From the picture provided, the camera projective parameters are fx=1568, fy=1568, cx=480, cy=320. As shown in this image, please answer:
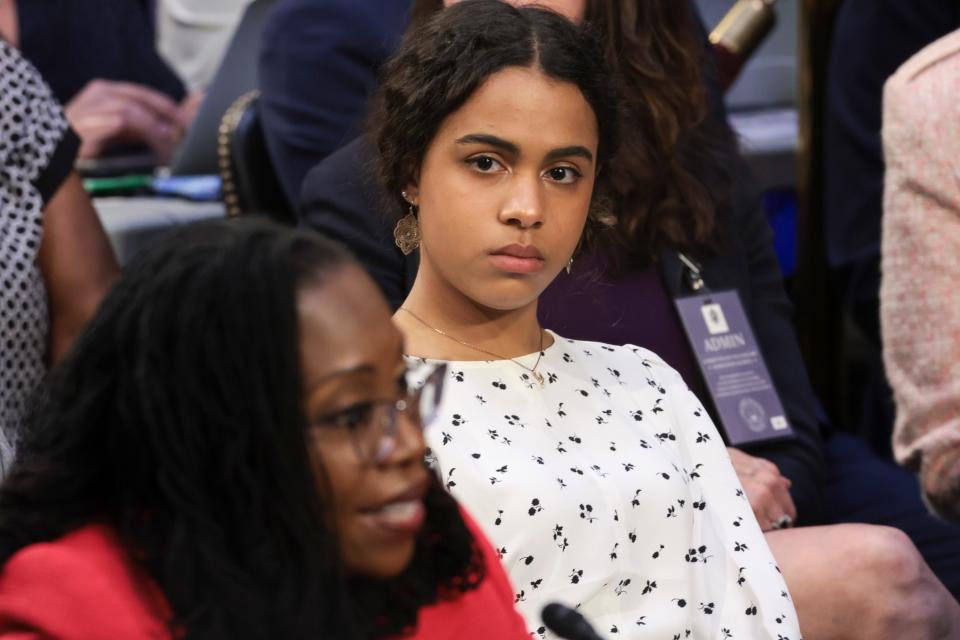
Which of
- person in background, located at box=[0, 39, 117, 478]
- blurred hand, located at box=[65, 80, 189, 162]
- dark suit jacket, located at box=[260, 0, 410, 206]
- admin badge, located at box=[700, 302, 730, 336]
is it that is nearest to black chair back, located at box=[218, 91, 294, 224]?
dark suit jacket, located at box=[260, 0, 410, 206]

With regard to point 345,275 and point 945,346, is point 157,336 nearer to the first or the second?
point 345,275

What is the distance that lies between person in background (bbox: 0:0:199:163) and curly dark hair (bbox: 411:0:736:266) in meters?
1.20

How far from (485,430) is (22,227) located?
80cm

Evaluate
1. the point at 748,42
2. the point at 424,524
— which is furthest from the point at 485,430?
the point at 748,42

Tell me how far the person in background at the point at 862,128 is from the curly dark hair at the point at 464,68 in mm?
1370

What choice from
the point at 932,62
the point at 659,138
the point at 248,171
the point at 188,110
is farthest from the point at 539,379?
the point at 188,110

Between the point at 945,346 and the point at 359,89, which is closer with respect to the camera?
the point at 945,346

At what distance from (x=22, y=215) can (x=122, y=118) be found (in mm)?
1050

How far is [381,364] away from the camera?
3.42 feet

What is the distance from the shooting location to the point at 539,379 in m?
1.64

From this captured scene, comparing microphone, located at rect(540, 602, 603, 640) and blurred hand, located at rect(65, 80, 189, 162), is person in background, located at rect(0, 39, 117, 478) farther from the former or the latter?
microphone, located at rect(540, 602, 603, 640)

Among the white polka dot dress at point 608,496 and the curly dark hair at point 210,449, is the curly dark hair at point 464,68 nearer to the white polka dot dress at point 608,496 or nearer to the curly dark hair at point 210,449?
the white polka dot dress at point 608,496

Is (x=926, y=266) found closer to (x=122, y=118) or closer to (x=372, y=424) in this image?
(x=372, y=424)

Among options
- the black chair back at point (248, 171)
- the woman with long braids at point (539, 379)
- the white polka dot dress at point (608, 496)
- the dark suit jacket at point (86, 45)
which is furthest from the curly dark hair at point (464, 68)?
the dark suit jacket at point (86, 45)
